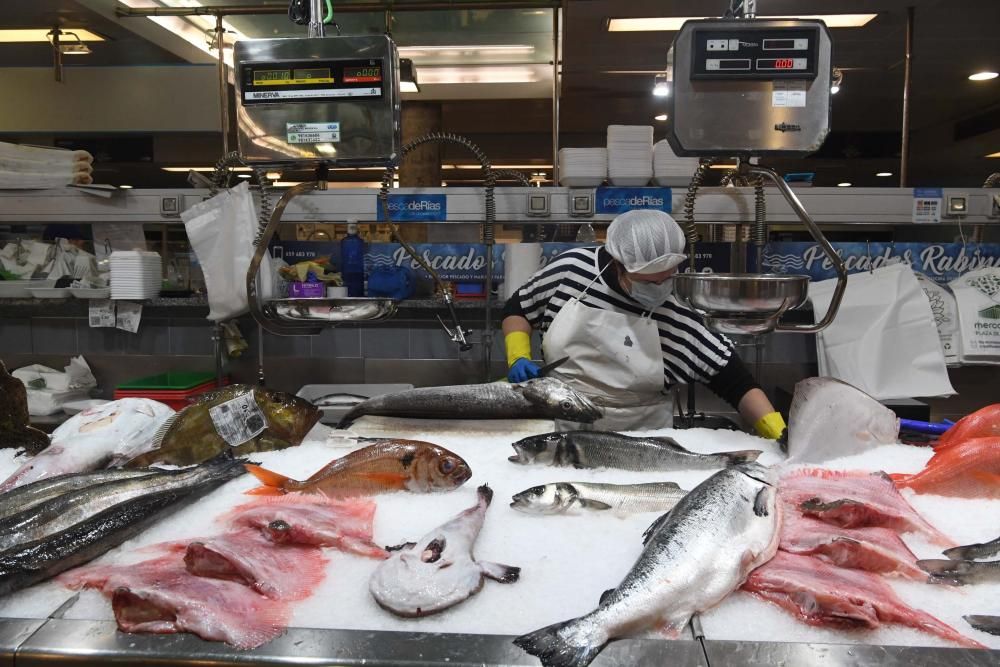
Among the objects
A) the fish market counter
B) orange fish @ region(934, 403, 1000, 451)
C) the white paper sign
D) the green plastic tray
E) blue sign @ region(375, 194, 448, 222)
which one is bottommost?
the green plastic tray

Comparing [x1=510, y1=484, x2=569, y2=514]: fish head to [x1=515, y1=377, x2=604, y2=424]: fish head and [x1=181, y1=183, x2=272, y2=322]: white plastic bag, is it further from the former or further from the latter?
[x1=181, y1=183, x2=272, y2=322]: white plastic bag

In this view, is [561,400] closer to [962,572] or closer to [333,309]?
[333,309]

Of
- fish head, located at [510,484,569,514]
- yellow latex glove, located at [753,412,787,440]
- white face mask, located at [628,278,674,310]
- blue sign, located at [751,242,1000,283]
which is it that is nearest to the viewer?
fish head, located at [510,484,569,514]

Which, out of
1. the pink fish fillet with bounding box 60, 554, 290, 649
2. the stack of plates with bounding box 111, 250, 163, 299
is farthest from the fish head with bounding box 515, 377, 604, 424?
the stack of plates with bounding box 111, 250, 163, 299

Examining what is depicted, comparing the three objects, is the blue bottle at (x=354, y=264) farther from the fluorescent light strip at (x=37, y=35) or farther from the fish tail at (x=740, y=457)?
the fluorescent light strip at (x=37, y=35)

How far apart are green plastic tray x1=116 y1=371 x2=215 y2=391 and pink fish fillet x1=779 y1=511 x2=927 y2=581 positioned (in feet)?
10.6

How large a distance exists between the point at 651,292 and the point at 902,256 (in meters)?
1.99

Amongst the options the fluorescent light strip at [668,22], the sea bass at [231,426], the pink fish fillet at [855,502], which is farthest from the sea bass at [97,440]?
the fluorescent light strip at [668,22]

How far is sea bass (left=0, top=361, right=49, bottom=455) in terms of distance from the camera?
206 centimetres

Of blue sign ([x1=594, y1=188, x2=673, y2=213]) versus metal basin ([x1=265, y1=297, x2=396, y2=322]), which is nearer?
metal basin ([x1=265, y1=297, x2=396, y2=322])

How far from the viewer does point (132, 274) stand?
3.85m

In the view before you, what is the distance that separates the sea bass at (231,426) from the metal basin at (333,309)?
0.96 ft

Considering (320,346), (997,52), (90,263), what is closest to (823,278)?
(320,346)

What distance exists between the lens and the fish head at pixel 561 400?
2338mm
